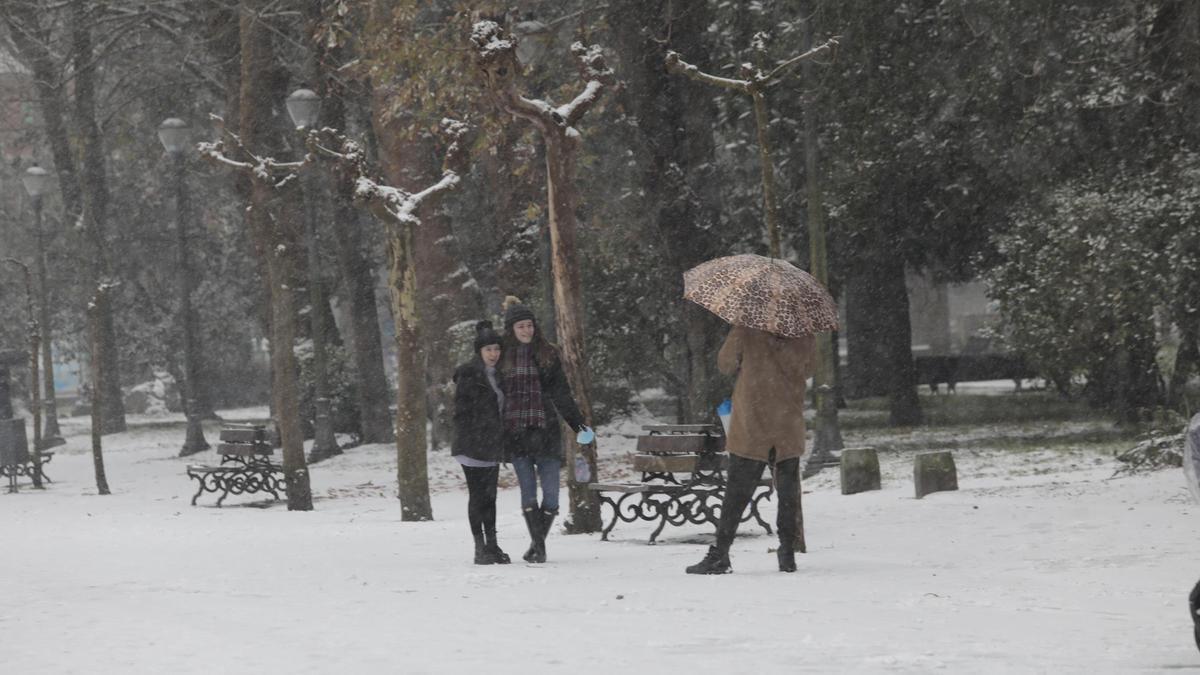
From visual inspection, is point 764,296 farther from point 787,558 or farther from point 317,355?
point 317,355

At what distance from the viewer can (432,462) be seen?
2672 cm

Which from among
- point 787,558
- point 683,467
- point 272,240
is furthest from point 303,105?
point 787,558

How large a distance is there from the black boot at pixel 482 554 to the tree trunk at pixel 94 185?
44.6 feet

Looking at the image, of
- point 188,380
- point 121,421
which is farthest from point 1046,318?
point 121,421

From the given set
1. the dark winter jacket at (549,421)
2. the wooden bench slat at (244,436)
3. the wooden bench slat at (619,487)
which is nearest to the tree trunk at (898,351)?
the wooden bench slat at (244,436)

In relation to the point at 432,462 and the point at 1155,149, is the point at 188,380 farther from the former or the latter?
the point at 1155,149

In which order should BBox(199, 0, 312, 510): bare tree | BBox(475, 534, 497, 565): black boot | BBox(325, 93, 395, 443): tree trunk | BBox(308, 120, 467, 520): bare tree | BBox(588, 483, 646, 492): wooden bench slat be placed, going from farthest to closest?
1. BBox(325, 93, 395, 443): tree trunk
2. BBox(199, 0, 312, 510): bare tree
3. BBox(308, 120, 467, 520): bare tree
4. BBox(588, 483, 646, 492): wooden bench slat
5. BBox(475, 534, 497, 565): black boot

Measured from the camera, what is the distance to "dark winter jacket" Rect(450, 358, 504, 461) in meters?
10.9

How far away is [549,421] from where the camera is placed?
1118 cm

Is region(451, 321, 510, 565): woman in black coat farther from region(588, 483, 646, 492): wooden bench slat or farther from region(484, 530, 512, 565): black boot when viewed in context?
region(588, 483, 646, 492): wooden bench slat

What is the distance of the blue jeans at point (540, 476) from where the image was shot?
11.0m

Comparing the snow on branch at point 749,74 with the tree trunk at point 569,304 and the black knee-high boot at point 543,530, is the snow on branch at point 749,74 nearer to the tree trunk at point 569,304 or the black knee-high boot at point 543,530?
the tree trunk at point 569,304

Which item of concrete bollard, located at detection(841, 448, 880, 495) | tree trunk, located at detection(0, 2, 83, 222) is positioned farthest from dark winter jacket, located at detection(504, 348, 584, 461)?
tree trunk, located at detection(0, 2, 83, 222)

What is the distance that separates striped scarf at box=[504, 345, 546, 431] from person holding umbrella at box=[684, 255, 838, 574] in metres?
1.55
